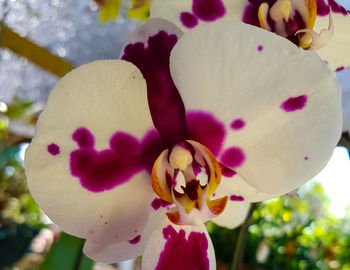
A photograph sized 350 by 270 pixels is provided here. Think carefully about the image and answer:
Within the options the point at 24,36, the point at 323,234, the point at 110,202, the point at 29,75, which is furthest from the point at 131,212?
the point at 323,234

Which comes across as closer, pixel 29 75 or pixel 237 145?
pixel 237 145

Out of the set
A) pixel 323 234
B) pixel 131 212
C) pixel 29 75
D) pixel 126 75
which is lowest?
pixel 323 234

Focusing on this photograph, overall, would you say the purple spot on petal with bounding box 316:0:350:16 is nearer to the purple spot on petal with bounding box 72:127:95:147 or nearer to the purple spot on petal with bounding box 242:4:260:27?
the purple spot on petal with bounding box 242:4:260:27

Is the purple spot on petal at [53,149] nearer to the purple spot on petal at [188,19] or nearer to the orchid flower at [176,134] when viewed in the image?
the orchid flower at [176,134]

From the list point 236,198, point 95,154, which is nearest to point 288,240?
point 236,198

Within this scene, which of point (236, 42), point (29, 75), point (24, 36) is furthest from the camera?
point (29, 75)

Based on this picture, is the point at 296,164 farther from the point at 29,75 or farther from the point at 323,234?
the point at 323,234

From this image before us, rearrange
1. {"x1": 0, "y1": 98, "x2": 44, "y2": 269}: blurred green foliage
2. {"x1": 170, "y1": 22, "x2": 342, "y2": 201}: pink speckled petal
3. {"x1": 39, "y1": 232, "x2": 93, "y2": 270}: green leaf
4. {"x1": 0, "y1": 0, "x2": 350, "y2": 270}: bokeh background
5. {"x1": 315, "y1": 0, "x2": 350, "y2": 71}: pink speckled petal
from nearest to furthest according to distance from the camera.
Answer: {"x1": 170, "y1": 22, "x2": 342, "y2": 201}: pink speckled petal < {"x1": 315, "y1": 0, "x2": 350, "y2": 71}: pink speckled petal < {"x1": 39, "y1": 232, "x2": 93, "y2": 270}: green leaf < {"x1": 0, "y1": 0, "x2": 350, "y2": 270}: bokeh background < {"x1": 0, "y1": 98, "x2": 44, "y2": 269}: blurred green foliage

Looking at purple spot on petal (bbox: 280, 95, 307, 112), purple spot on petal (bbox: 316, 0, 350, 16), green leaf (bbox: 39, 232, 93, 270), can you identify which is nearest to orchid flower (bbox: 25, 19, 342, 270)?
purple spot on petal (bbox: 280, 95, 307, 112)
